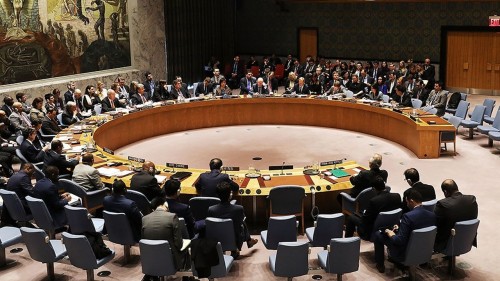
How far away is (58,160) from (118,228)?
297cm

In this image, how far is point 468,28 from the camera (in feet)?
66.8

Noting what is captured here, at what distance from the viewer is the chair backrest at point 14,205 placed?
8383 millimetres

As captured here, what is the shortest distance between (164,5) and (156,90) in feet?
19.8

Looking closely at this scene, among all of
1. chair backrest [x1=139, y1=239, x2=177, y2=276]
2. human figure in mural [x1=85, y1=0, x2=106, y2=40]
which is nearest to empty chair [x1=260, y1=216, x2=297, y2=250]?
chair backrest [x1=139, y1=239, x2=177, y2=276]

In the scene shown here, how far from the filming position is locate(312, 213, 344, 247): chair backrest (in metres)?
7.33

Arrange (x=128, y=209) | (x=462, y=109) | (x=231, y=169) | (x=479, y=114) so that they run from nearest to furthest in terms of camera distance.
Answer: (x=128, y=209) < (x=231, y=169) < (x=479, y=114) < (x=462, y=109)

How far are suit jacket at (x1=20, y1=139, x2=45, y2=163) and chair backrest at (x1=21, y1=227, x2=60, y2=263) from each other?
4164mm

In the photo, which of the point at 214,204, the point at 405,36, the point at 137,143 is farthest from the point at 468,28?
the point at 214,204

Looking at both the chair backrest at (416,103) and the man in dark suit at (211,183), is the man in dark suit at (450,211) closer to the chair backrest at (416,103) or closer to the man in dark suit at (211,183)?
the man in dark suit at (211,183)

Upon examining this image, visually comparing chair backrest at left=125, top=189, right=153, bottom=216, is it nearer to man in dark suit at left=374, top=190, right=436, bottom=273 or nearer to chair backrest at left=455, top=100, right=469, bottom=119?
man in dark suit at left=374, top=190, right=436, bottom=273

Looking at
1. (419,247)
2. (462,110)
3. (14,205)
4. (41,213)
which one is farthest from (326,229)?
(462,110)

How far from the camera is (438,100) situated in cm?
1538

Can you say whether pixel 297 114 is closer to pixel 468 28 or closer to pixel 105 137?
pixel 105 137

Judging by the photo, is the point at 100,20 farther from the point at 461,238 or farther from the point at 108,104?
the point at 461,238
